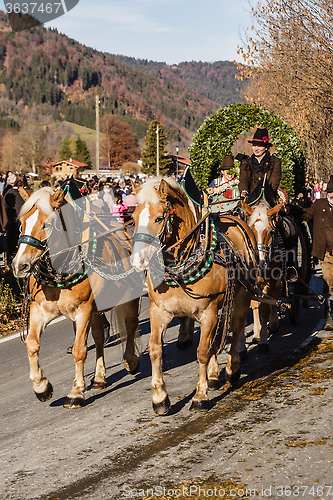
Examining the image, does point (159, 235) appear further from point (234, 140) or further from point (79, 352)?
point (234, 140)

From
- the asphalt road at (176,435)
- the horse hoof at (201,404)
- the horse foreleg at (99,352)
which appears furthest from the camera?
the horse foreleg at (99,352)

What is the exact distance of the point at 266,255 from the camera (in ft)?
21.4

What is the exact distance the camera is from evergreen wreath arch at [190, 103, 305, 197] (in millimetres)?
11977

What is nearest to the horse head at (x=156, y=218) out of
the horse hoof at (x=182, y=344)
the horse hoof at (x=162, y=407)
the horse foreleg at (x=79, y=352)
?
the horse foreleg at (x=79, y=352)

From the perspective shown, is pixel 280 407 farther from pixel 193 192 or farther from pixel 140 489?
pixel 193 192

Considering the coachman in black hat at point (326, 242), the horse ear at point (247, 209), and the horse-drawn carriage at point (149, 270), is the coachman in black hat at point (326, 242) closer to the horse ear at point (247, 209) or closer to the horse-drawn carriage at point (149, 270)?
the horse ear at point (247, 209)

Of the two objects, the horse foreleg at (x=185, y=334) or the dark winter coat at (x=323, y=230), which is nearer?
the horse foreleg at (x=185, y=334)

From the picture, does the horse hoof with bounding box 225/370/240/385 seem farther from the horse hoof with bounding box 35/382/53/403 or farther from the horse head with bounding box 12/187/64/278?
the horse head with bounding box 12/187/64/278

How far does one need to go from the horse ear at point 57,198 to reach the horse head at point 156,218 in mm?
718

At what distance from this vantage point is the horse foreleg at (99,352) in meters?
5.88

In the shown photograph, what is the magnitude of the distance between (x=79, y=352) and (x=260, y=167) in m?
3.88

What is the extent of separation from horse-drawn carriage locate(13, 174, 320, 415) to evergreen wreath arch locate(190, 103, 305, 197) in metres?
6.64

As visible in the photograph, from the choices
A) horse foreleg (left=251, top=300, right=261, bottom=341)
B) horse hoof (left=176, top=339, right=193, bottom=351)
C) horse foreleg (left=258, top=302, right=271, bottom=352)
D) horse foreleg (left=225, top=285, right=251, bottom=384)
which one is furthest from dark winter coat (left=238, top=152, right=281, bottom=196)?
horse hoof (left=176, top=339, right=193, bottom=351)

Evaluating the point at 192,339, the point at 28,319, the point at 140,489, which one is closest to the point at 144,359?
the point at 192,339
